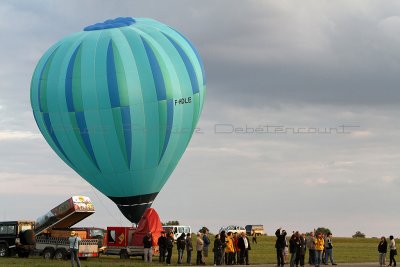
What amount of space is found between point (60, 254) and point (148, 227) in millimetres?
5086

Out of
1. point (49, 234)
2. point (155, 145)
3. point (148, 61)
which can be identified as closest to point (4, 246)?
point (49, 234)

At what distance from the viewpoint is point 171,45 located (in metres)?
45.7

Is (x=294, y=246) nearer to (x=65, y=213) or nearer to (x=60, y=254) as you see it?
(x=60, y=254)

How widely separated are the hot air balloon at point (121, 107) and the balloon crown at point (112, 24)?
45cm

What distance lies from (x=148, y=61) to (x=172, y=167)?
7.17 meters

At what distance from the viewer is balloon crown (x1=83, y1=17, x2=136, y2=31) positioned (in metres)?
46.9

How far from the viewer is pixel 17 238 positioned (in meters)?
42.8

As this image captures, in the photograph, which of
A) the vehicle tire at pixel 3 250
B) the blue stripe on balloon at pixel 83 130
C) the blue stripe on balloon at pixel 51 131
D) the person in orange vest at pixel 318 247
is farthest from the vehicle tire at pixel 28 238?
the person in orange vest at pixel 318 247

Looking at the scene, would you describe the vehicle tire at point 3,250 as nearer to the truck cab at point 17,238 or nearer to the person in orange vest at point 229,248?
the truck cab at point 17,238

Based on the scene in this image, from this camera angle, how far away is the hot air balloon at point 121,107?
42938 mm

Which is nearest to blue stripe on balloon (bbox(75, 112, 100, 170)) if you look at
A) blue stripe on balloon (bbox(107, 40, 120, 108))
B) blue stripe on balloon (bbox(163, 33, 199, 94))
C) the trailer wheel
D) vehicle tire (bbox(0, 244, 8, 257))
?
blue stripe on balloon (bbox(107, 40, 120, 108))

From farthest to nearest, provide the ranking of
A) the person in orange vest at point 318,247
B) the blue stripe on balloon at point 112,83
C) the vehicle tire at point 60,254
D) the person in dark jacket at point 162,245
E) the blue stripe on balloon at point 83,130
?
1. the blue stripe on balloon at point 83,130
2. the blue stripe on balloon at point 112,83
3. the vehicle tire at point 60,254
4. the person in dark jacket at point 162,245
5. the person in orange vest at point 318,247

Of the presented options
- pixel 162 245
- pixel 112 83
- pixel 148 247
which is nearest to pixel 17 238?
pixel 148 247

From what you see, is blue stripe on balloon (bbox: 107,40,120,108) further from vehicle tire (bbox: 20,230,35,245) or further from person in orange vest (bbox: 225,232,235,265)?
person in orange vest (bbox: 225,232,235,265)
